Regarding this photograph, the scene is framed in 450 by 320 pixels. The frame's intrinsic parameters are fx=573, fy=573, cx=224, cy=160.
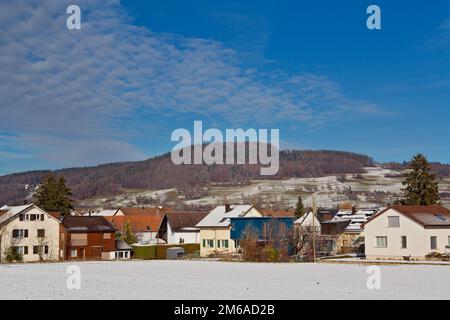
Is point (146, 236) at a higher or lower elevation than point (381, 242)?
lower

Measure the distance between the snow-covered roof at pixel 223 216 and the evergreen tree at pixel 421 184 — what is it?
930 inches

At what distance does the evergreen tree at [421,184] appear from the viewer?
2766 inches

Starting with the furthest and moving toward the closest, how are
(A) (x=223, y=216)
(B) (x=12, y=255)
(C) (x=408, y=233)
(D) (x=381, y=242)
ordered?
(A) (x=223, y=216)
(B) (x=12, y=255)
(D) (x=381, y=242)
(C) (x=408, y=233)

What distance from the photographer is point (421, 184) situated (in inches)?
2785

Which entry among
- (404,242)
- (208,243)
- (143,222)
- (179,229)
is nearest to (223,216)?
(208,243)

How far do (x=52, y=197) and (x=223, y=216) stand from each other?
2582cm

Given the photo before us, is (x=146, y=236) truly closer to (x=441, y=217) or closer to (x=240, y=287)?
(x=441, y=217)

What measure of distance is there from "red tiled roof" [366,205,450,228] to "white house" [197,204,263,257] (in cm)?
2645

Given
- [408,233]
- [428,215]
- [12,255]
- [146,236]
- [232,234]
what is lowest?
[12,255]

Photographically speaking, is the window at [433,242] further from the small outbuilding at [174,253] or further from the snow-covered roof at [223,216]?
the small outbuilding at [174,253]

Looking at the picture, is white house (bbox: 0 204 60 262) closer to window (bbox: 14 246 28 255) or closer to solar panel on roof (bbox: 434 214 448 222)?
window (bbox: 14 246 28 255)
